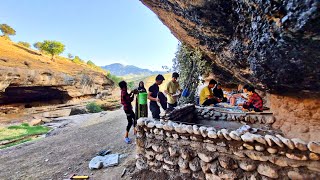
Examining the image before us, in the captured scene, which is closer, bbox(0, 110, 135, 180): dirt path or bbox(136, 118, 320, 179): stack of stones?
bbox(136, 118, 320, 179): stack of stones

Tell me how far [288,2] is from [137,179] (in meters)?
3.74

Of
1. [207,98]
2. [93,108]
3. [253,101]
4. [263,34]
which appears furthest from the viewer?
[93,108]

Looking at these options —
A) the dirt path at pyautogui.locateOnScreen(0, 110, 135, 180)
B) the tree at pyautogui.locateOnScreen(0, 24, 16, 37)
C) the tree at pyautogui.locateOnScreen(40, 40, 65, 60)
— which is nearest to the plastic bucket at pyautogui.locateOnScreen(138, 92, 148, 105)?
the dirt path at pyautogui.locateOnScreen(0, 110, 135, 180)

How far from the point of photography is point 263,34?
10.2 ft

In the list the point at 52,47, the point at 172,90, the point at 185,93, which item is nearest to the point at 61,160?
the point at 172,90

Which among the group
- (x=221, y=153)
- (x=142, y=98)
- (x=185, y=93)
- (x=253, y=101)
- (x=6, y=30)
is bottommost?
(x=221, y=153)

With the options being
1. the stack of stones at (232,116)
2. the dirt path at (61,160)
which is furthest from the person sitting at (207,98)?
the dirt path at (61,160)

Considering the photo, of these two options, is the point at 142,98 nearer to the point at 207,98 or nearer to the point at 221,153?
the point at 207,98

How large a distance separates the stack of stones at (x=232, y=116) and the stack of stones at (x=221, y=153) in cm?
276

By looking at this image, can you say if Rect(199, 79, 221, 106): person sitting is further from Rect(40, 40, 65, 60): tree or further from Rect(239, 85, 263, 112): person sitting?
Rect(40, 40, 65, 60): tree

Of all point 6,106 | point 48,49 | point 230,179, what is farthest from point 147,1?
point 48,49

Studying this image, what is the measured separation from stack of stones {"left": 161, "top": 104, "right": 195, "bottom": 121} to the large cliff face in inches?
72.2

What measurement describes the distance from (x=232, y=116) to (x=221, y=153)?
123 inches

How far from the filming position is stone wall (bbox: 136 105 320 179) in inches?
106
